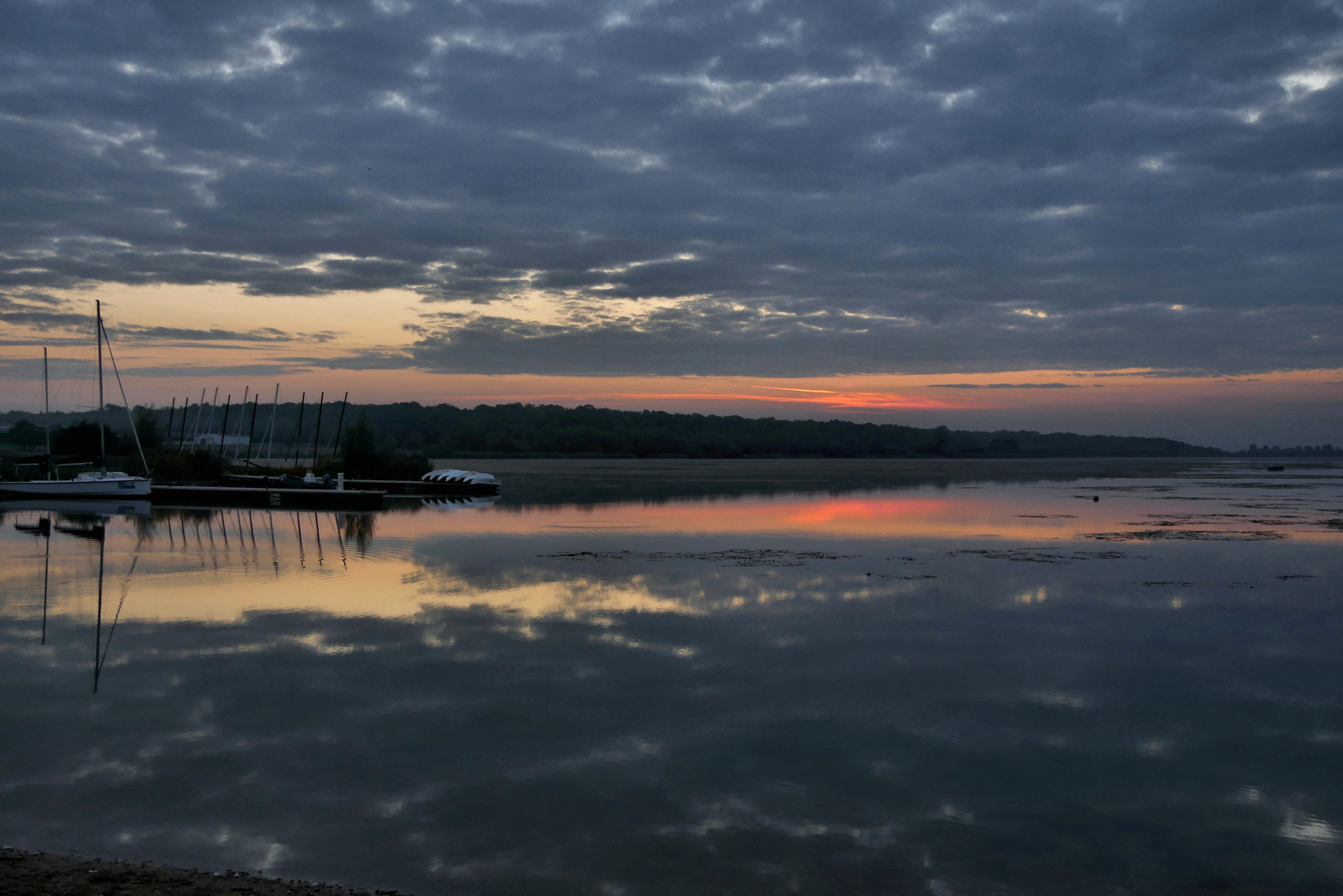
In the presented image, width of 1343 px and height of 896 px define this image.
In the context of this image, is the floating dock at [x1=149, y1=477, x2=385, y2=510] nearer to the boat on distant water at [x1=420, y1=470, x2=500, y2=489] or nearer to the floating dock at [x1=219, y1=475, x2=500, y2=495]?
the floating dock at [x1=219, y1=475, x2=500, y2=495]

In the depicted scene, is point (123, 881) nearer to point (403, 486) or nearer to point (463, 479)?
point (463, 479)

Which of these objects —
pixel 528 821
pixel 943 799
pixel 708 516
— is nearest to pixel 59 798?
pixel 528 821

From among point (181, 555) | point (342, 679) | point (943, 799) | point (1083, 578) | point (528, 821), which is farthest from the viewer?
point (181, 555)

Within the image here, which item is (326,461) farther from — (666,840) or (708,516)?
(666,840)

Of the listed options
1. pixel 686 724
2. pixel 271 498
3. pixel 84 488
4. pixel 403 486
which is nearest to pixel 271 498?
pixel 271 498

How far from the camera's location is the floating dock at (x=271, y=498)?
5222 centimetres

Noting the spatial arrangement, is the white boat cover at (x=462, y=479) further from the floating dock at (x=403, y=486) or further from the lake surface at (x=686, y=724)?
the lake surface at (x=686, y=724)

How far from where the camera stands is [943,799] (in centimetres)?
903

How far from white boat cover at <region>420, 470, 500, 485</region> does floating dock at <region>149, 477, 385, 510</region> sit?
11101 mm

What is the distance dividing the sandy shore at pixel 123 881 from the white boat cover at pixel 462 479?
58.5 metres

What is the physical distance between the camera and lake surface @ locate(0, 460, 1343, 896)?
7.79 metres

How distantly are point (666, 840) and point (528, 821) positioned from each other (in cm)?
127

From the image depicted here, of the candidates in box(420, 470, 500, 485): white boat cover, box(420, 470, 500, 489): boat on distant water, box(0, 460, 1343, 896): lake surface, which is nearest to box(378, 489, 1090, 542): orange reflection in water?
box(0, 460, 1343, 896): lake surface

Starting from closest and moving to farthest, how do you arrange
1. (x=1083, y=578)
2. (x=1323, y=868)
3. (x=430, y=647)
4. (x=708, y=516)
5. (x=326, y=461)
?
(x=1323, y=868) < (x=430, y=647) < (x=1083, y=578) < (x=708, y=516) < (x=326, y=461)
